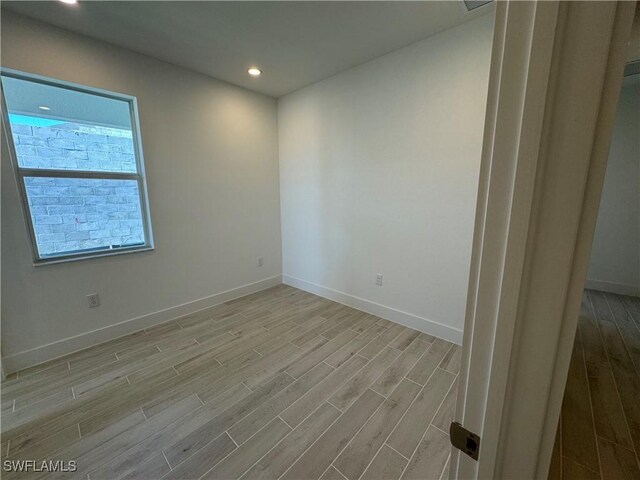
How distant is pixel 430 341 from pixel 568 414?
0.96 metres

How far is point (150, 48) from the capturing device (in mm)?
2312

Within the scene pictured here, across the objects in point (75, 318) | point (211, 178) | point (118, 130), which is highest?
point (118, 130)

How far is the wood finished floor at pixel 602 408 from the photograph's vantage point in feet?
4.29

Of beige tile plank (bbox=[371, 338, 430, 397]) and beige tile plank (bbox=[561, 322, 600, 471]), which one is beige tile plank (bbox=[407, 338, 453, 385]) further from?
beige tile plank (bbox=[561, 322, 600, 471])

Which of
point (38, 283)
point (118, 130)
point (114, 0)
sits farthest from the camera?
point (118, 130)

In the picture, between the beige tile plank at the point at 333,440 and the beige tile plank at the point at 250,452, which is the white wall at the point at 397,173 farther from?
the beige tile plank at the point at 250,452

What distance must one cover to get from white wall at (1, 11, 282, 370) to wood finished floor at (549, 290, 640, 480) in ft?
10.5

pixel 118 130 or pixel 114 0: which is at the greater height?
pixel 114 0

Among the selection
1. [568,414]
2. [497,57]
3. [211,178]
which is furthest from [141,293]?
[568,414]

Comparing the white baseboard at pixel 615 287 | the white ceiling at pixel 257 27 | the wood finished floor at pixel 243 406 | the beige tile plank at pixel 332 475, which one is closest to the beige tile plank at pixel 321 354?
the wood finished floor at pixel 243 406

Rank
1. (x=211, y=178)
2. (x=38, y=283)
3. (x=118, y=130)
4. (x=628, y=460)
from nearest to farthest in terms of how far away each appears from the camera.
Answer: (x=628, y=460), (x=38, y=283), (x=118, y=130), (x=211, y=178)

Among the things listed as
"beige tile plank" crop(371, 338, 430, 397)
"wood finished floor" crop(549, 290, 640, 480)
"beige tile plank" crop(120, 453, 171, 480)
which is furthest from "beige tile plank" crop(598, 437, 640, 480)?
"beige tile plank" crop(120, 453, 171, 480)

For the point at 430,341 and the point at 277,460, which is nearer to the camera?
the point at 277,460

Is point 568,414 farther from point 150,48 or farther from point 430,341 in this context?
point 150,48
